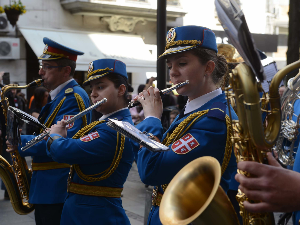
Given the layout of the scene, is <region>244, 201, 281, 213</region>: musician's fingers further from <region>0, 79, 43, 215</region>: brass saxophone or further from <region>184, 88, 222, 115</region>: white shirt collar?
<region>0, 79, 43, 215</region>: brass saxophone

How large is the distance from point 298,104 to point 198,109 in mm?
1079

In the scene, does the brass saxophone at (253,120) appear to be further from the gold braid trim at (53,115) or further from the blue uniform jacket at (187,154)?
the gold braid trim at (53,115)

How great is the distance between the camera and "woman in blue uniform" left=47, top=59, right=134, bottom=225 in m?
2.81

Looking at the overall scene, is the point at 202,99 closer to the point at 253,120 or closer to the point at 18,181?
the point at 253,120

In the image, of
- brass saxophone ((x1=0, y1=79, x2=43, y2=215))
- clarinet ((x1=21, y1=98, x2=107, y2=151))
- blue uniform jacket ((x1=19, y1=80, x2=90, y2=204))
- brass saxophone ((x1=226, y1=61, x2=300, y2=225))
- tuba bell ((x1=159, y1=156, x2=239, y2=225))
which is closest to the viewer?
brass saxophone ((x1=226, y1=61, x2=300, y2=225))

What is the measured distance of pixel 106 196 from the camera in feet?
9.43

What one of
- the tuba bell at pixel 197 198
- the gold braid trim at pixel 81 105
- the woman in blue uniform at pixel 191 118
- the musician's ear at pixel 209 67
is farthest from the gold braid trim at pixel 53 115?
the tuba bell at pixel 197 198

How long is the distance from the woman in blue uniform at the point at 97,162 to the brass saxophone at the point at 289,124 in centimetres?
114

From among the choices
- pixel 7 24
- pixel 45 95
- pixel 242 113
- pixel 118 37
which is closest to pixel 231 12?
pixel 242 113

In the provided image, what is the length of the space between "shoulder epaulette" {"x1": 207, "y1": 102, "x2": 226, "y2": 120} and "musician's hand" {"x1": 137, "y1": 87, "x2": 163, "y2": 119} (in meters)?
0.31

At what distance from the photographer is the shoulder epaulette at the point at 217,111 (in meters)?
2.13

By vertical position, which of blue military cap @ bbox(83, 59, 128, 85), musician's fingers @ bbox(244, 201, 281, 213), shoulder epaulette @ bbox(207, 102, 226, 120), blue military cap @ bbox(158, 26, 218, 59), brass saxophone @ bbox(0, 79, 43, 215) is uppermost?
blue military cap @ bbox(158, 26, 218, 59)

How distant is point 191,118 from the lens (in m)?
2.23

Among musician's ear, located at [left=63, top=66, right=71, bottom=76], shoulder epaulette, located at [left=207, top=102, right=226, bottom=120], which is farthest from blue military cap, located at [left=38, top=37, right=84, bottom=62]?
shoulder epaulette, located at [left=207, top=102, right=226, bottom=120]
